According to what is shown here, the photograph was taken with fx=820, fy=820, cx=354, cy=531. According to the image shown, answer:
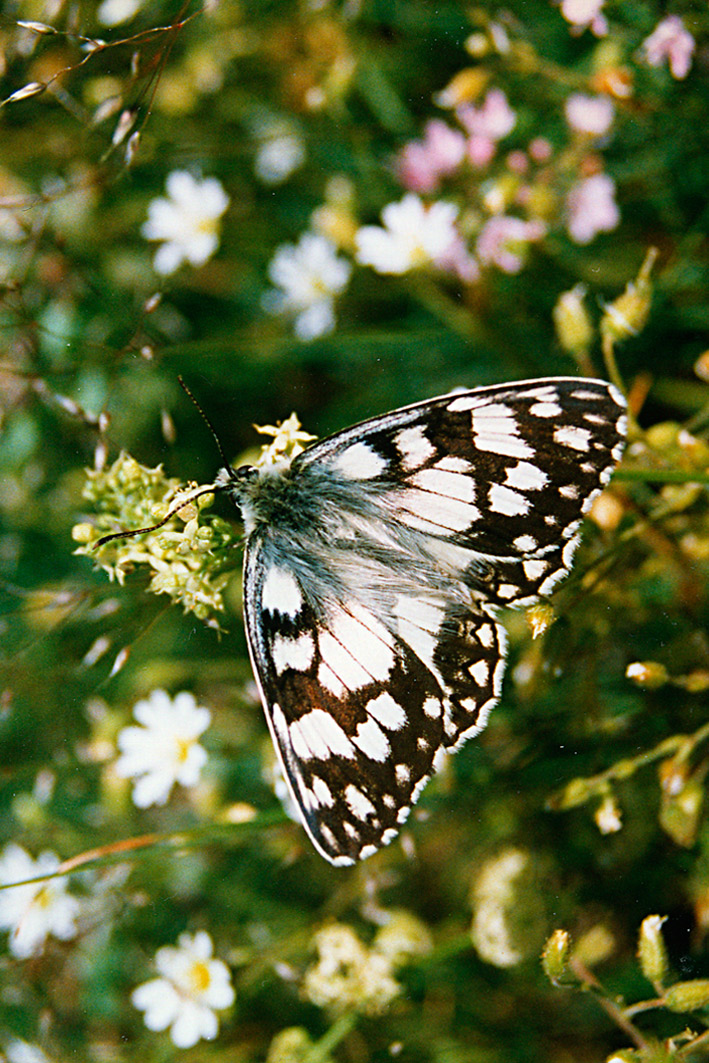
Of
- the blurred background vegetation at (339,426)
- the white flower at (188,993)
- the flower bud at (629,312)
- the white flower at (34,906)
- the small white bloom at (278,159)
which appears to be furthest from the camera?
the small white bloom at (278,159)

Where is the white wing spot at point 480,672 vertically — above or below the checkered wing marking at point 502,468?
below

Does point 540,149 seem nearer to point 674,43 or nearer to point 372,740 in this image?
point 674,43

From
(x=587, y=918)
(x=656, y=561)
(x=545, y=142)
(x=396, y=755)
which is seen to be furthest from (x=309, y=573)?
(x=545, y=142)

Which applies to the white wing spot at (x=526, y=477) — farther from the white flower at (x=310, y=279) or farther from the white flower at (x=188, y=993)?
the white flower at (x=188, y=993)

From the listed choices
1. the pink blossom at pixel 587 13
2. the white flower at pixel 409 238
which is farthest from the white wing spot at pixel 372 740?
the pink blossom at pixel 587 13

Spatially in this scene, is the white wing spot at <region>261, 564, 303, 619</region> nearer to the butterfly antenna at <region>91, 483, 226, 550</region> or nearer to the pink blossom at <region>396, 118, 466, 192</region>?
the butterfly antenna at <region>91, 483, 226, 550</region>

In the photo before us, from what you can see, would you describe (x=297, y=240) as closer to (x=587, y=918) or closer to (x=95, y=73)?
(x=95, y=73)

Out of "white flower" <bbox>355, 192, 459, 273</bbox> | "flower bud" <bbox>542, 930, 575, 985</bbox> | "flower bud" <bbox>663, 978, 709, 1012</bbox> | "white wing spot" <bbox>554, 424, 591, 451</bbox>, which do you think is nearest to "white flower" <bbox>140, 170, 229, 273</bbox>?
"white flower" <bbox>355, 192, 459, 273</bbox>
